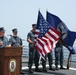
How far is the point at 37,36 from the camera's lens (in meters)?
9.66

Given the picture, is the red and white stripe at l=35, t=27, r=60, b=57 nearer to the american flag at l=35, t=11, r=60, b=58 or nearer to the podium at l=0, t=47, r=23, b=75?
the american flag at l=35, t=11, r=60, b=58

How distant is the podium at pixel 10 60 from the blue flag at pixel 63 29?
326 centimetres

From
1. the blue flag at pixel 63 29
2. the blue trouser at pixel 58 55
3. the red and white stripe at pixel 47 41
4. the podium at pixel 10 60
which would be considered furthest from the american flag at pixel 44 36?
the podium at pixel 10 60

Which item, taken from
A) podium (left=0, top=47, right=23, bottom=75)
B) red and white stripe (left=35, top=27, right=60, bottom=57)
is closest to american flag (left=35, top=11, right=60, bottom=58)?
red and white stripe (left=35, top=27, right=60, bottom=57)

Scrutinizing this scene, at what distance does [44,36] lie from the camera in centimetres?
968

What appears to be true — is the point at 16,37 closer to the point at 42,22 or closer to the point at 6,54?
the point at 42,22

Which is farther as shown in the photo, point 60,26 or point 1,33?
point 60,26

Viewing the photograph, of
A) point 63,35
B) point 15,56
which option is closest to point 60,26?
point 63,35

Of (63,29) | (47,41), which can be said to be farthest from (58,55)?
(47,41)

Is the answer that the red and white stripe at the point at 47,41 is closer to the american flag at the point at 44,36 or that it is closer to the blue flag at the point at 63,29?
the american flag at the point at 44,36

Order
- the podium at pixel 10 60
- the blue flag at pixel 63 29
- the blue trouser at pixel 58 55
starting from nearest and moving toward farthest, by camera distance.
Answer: the podium at pixel 10 60
the blue flag at pixel 63 29
the blue trouser at pixel 58 55

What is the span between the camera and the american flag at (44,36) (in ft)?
31.2

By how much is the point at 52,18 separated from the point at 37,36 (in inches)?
49.4

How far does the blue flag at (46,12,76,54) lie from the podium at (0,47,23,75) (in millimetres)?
3258
